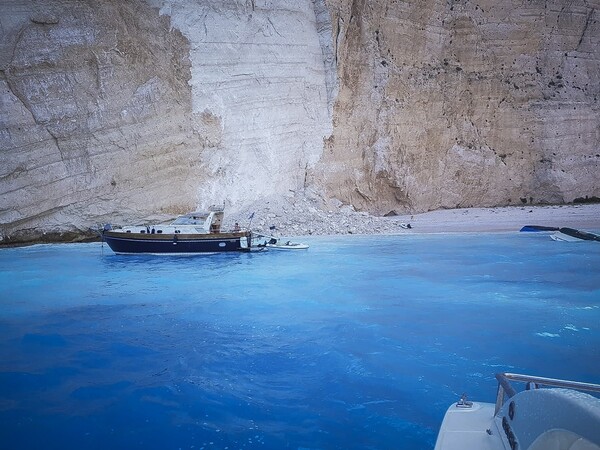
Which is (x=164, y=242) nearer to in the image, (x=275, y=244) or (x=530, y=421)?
(x=275, y=244)

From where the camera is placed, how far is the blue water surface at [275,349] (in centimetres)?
432

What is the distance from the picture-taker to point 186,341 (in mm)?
6516

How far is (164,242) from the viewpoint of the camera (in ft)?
48.2

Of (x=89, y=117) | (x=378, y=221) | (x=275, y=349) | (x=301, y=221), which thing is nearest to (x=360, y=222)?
(x=378, y=221)

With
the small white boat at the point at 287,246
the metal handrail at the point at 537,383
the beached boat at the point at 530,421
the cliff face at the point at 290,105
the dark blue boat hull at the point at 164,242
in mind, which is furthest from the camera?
the cliff face at the point at 290,105

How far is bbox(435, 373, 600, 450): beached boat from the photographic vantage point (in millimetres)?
1705

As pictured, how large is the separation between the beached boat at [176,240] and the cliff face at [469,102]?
9.68m

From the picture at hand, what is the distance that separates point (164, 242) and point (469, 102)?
18.4 metres

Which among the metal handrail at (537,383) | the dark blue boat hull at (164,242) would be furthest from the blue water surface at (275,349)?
the dark blue boat hull at (164,242)

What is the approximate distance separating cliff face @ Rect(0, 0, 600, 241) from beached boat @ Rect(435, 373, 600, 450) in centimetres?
1720

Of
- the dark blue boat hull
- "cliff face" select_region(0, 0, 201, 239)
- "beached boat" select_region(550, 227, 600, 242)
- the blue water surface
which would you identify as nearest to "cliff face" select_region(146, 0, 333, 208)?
"cliff face" select_region(0, 0, 201, 239)

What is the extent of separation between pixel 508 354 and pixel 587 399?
4377mm

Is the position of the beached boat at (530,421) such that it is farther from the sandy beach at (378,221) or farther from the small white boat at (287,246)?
the sandy beach at (378,221)

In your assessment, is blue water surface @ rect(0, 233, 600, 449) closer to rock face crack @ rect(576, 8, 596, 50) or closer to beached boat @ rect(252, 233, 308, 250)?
beached boat @ rect(252, 233, 308, 250)
